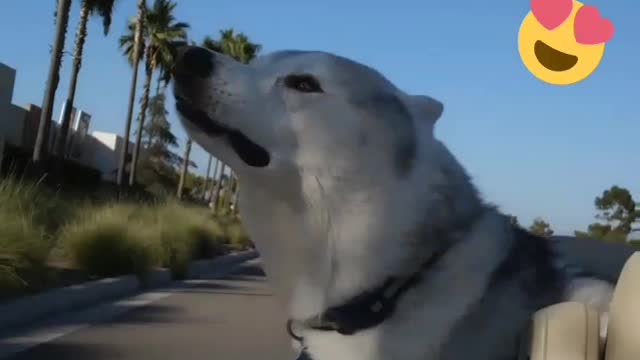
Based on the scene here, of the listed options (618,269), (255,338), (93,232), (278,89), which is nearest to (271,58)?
(278,89)

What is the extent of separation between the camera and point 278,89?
3.29 meters

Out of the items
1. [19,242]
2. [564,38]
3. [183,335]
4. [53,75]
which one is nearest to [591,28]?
[564,38]

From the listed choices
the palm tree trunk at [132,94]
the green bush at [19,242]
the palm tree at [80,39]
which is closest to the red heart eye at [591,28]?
the green bush at [19,242]

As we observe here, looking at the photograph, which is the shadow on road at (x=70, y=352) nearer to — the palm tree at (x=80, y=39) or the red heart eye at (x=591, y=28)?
the red heart eye at (x=591, y=28)

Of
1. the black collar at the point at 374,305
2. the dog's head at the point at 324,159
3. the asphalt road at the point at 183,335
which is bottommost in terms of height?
the asphalt road at the point at 183,335

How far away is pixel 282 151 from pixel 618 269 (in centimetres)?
128

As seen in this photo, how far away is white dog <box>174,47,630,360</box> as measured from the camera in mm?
2967

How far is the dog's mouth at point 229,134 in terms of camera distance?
10.6 feet

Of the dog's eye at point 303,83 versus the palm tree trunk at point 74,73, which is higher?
the palm tree trunk at point 74,73

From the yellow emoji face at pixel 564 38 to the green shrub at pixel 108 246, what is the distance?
564 inches

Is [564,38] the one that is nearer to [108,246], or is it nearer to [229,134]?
[229,134]

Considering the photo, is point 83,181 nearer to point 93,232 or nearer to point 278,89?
point 93,232

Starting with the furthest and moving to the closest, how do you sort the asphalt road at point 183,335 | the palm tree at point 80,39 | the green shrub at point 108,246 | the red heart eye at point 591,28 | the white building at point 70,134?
the white building at point 70,134 → the palm tree at point 80,39 → the green shrub at point 108,246 → the asphalt road at point 183,335 → the red heart eye at point 591,28

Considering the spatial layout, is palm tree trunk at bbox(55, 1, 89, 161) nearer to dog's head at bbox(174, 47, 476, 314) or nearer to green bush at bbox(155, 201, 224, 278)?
green bush at bbox(155, 201, 224, 278)
